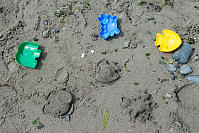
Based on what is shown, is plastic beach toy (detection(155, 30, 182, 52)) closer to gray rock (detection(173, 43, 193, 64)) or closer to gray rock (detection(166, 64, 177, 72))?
gray rock (detection(173, 43, 193, 64))

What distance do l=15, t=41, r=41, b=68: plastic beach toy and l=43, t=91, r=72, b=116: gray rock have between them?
2.16ft

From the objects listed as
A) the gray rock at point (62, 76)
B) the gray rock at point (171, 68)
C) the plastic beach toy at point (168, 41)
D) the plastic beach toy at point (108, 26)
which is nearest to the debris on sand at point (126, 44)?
the plastic beach toy at point (108, 26)

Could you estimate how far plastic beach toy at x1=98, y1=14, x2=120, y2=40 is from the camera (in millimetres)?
3208

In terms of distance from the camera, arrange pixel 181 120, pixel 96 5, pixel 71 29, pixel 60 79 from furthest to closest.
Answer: pixel 96 5 < pixel 71 29 < pixel 60 79 < pixel 181 120

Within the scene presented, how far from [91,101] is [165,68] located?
4.37 feet

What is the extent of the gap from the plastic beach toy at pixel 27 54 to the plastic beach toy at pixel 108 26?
1.16m

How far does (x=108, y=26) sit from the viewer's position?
331 cm

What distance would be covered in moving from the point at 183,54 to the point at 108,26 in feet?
4.47

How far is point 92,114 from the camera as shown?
9.05 feet

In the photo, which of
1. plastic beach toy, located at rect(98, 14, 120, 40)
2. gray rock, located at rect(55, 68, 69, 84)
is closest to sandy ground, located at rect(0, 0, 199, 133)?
gray rock, located at rect(55, 68, 69, 84)

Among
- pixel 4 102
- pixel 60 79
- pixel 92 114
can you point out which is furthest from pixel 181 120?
pixel 4 102

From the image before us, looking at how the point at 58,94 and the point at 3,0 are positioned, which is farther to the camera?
the point at 3,0

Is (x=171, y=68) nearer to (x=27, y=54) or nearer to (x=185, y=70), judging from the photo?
(x=185, y=70)

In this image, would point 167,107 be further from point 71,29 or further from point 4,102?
point 4,102
